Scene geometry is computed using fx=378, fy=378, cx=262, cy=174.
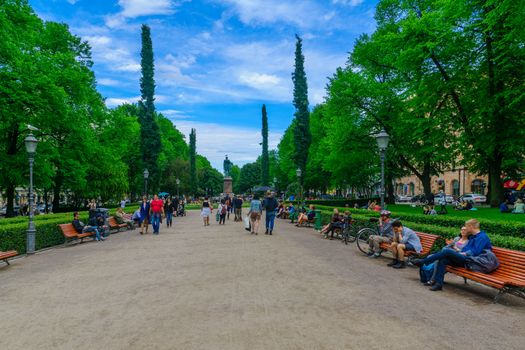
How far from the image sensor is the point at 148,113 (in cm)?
4266

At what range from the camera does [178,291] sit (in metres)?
6.73

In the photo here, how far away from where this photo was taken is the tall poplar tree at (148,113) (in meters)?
42.3

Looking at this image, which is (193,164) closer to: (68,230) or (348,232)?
(68,230)

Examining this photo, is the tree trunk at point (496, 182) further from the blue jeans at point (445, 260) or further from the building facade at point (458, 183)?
the building facade at point (458, 183)

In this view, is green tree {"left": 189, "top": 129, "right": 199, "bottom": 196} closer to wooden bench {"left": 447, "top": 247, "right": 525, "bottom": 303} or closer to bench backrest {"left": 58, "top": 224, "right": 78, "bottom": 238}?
bench backrest {"left": 58, "top": 224, "right": 78, "bottom": 238}

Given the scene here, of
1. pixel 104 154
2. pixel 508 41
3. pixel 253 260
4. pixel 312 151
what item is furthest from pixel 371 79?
pixel 253 260

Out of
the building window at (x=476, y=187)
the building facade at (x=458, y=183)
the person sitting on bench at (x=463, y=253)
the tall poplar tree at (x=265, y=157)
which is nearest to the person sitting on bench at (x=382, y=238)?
the person sitting on bench at (x=463, y=253)

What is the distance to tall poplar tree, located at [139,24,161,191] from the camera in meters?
42.3

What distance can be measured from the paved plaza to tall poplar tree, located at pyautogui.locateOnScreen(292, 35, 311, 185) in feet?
111

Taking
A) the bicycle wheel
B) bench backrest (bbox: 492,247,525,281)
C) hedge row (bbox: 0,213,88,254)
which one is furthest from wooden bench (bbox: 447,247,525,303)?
hedge row (bbox: 0,213,88,254)

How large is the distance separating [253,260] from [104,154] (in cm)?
2481

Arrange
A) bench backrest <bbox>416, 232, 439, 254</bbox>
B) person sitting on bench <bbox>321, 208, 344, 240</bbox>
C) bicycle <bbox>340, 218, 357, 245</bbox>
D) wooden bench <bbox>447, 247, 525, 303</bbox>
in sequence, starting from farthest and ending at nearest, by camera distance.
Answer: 1. person sitting on bench <bbox>321, 208, 344, 240</bbox>
2. bicycle <bbox>340, 218, 357, 245</bbox>
3. bench backrest <bbox>416, 232, 439, 254</bbox>
4. wooden bench <bbox>447, 247, 525, 303</bbox>

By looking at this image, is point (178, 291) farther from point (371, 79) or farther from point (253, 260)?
point (371, 79)

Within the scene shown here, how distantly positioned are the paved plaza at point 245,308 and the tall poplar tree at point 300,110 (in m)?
33.8
